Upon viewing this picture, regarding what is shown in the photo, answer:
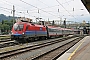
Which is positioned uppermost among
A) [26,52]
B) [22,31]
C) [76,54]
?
[22,31]

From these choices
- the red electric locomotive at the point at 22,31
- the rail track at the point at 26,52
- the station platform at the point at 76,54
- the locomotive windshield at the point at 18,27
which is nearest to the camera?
the station platform at the point at 76,54

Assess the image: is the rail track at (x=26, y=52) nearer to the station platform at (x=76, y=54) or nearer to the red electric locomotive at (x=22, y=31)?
the station platform at (x=76, y=54)

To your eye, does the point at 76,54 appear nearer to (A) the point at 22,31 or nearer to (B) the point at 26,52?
(B) the point at 26,52

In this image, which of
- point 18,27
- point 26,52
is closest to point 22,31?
point 18,27

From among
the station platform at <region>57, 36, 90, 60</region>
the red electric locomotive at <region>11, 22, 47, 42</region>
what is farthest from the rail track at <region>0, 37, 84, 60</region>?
the red electric locomotive at <region>11, 22, 47, 42</region>

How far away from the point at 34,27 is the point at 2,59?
2162 cm

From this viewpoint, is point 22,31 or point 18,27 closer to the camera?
point 22,31

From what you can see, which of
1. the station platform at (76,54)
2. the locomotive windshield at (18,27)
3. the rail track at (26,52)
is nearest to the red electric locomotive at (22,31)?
the locomotive windshield at (18,27)

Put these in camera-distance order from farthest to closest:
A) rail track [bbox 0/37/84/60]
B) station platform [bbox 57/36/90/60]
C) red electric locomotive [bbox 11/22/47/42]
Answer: red electric locomotive [bbox 11/22/47/42]
rail track [bbox 0/37/84/60]
station platform [bbox 57/36/90/60]

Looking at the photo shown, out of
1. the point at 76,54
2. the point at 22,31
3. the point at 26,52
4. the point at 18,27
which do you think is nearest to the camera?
the point at 76,54

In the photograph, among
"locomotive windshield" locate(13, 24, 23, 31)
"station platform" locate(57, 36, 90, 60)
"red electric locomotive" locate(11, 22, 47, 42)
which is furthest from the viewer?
"locomotive windshield" locate(13, 24, 23, 31)

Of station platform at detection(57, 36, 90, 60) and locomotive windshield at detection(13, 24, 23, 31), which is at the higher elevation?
locomotive windshield at detection(13, 24, 23, 31)

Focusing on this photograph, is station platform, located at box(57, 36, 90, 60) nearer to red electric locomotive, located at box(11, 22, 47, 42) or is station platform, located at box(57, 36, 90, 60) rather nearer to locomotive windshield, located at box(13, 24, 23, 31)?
red electric locomotive, located at box(11, 22, 47, 42)

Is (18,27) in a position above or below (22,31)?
above
